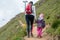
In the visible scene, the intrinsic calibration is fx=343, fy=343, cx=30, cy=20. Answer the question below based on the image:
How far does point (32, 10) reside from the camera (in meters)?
16.0

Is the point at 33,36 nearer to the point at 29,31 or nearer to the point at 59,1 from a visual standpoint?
the point at 29,31

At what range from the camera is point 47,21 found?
19.1 meters

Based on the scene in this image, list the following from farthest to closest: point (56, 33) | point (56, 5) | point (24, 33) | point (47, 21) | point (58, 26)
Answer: point (56, 5)
point (47, 21)
point (24, 33)
point (58, 26)
point (56, 33)

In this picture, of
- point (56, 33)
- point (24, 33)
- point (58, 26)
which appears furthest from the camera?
point (24, 33)

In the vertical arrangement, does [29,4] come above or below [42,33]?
above

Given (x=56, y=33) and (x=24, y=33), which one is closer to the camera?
(x=56, y=33)

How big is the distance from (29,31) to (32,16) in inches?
30.0

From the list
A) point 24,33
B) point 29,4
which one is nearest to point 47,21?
point 24,33

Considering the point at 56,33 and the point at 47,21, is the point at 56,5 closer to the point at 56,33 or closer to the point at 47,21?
the point at 47,21

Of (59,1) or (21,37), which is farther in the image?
(59,1)

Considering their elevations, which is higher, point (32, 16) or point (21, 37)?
point (32, 16)

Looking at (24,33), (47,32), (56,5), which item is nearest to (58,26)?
(47,32)

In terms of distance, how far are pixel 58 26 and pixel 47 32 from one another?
2.82ft

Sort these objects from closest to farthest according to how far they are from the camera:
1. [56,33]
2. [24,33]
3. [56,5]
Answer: [56,33] < [24,33] < [56,5]
